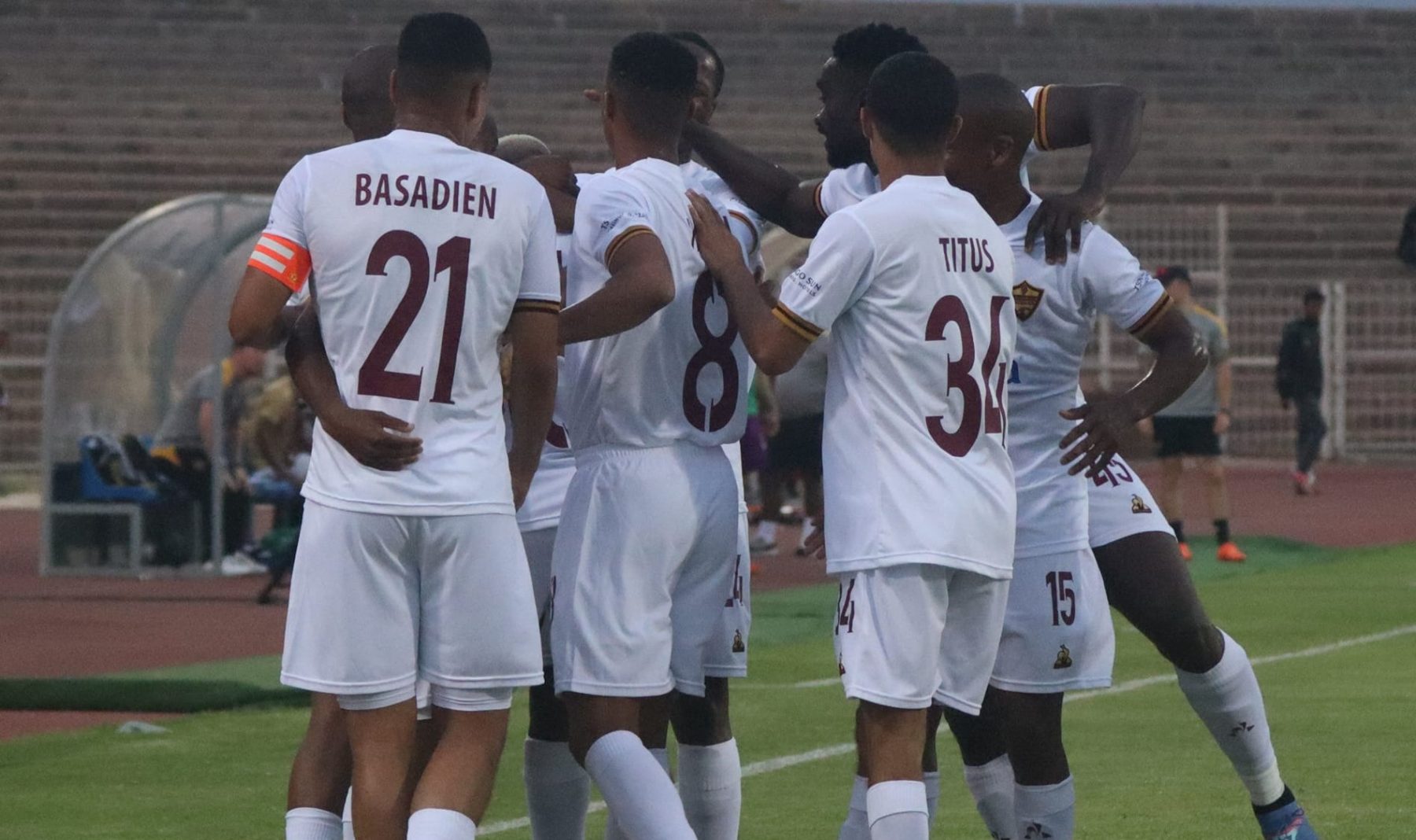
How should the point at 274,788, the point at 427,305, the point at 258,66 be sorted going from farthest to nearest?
the point at 258,66 → the point at 274,788 → the point at 427,305

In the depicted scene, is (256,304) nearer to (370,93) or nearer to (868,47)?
(370,93)

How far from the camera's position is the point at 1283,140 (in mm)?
33625

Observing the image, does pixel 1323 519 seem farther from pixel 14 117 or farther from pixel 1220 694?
pixel 14 117

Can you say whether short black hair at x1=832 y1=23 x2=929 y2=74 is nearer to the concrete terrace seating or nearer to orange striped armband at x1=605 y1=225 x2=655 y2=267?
orange striped armband at x1=605 y1=225 x2=655 y2=267

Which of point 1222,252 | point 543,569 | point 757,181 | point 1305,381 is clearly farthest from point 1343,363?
point 543,569

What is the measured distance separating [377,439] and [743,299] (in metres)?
0.99

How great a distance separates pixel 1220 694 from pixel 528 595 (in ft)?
7.34

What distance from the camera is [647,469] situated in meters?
5.65

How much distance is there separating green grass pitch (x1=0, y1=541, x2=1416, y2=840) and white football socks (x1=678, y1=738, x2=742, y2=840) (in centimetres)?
145

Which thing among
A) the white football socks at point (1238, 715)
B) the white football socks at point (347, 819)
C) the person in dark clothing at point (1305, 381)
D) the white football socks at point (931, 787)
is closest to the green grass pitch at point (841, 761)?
the white football socks at point (1238, 715)

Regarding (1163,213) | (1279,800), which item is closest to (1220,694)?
(1279,800)

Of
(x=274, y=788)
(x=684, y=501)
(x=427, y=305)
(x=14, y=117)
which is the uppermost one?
(x=14, y=117)

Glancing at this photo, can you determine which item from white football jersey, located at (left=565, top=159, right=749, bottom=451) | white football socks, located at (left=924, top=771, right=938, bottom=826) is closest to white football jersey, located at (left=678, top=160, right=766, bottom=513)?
white football jersey, located at (left=565, top=159, right=749, bottom=451)

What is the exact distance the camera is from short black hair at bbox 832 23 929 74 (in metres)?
5.93
